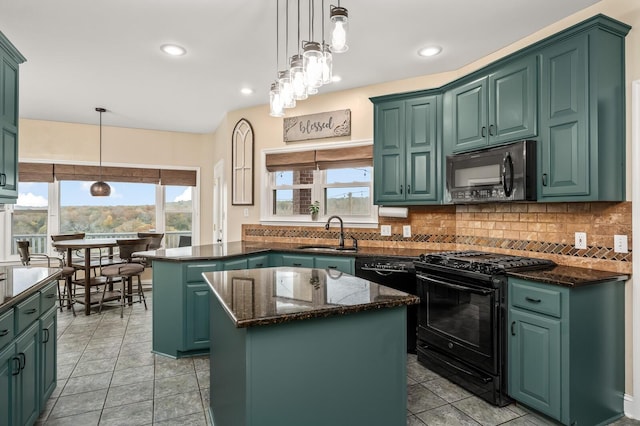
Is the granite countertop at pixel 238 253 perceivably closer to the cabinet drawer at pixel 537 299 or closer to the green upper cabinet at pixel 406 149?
the green upper cabinet at pixel 406 149

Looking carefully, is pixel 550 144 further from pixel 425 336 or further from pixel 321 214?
pixel 321 214

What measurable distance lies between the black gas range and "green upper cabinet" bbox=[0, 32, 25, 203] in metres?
3.13

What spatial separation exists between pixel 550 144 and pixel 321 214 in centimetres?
254

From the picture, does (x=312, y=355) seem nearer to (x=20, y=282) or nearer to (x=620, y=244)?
(x=20, y=282)

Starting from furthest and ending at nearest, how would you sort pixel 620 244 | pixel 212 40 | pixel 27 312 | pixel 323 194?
pixel 323 194 < pixel 212 40 < pixel 620 244 < pixel 27 312

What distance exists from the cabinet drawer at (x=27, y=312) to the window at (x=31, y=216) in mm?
4282

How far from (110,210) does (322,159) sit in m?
3.86

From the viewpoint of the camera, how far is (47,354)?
2.36 metres

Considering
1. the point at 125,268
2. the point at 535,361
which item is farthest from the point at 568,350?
the point at 125,268

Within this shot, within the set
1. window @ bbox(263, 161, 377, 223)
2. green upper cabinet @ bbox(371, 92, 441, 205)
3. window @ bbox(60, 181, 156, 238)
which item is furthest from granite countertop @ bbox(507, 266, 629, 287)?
window @ bbox(60, 181, 156, 238)

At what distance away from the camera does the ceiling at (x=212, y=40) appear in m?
2.56

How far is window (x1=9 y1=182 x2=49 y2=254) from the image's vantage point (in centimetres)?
547

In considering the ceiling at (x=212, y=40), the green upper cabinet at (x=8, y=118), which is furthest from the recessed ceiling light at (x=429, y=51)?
the green upper cabinet at (x=8, y=118)

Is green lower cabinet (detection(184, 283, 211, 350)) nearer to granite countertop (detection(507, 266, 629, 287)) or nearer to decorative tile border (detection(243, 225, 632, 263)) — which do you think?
→ decorative tile border (detection(243, 225, 632, 263))
